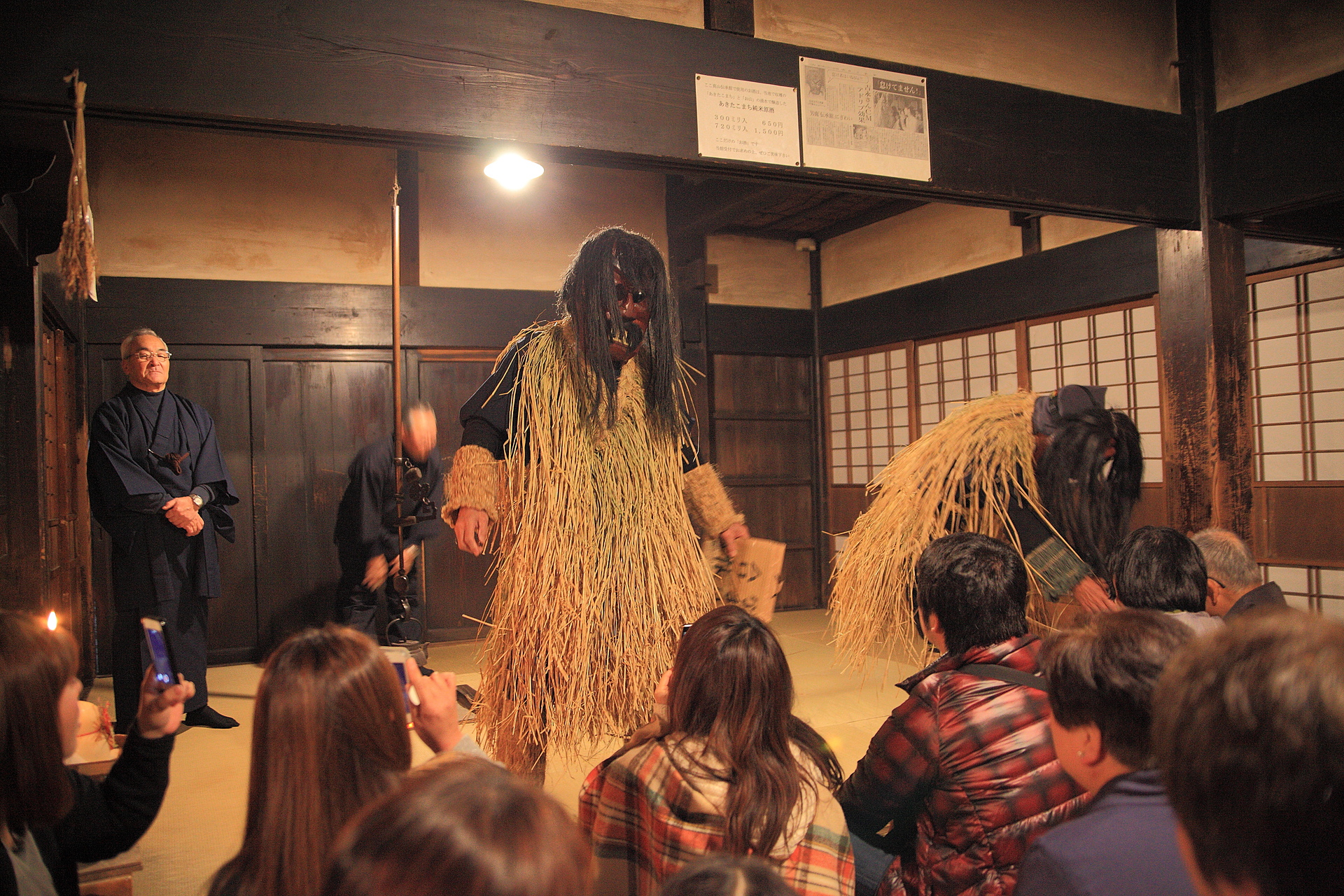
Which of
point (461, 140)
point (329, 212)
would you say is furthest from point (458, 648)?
point (461, 140)

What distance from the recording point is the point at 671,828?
116 cm

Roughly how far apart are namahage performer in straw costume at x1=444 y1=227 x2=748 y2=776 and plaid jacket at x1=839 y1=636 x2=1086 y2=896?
29.7 inches

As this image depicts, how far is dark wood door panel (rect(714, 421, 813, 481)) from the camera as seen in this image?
5891mm

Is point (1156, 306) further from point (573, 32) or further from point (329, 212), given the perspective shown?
point (329, 212)

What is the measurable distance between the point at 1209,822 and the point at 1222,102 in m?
2.93

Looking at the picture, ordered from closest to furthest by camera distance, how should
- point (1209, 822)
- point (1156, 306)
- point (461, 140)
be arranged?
point (1209, 822)
point (461, 140)
point (1156, 306)

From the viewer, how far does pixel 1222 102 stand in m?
2.78

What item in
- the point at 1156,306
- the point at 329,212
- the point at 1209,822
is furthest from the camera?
the point at 329,212

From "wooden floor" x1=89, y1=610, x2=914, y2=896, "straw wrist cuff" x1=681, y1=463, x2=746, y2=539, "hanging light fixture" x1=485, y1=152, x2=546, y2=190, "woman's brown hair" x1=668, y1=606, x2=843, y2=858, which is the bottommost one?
"wooden floor" x1=89, y1=610, x2=914, y2=896

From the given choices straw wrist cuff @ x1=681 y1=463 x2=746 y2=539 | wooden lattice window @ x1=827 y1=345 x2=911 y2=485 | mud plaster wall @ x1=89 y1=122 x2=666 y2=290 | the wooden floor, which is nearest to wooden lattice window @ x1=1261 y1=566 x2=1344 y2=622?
the wooden floor

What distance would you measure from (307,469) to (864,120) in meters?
3.47

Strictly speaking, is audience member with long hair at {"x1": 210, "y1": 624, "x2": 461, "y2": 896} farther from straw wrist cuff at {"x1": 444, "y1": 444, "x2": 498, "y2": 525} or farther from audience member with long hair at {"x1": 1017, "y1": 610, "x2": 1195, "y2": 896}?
straw wrist cuff at {"x1": 444, "y1": 444, "x2": 498, "y2": 525}

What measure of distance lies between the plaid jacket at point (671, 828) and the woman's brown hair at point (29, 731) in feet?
2.26

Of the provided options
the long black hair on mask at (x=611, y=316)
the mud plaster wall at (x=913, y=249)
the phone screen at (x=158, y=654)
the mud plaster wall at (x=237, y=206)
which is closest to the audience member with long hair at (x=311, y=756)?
the phone screen at (x=158, y=654)
